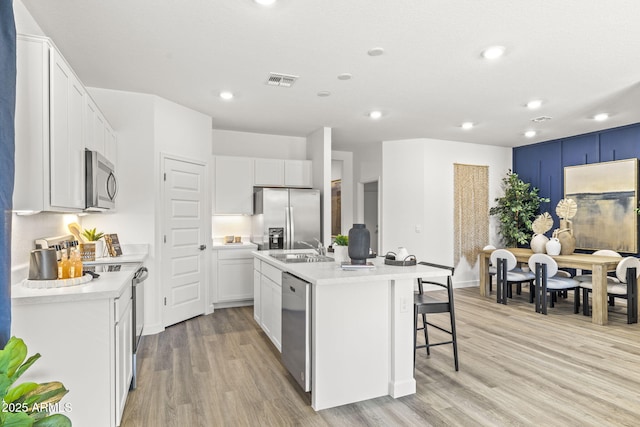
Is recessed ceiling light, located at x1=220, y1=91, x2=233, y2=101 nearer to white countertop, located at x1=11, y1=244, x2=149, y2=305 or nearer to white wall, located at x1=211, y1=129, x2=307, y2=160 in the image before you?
white wall, located at x1=211, y1=129, x2=307, y2=160

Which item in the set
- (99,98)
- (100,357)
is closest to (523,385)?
(100,357)

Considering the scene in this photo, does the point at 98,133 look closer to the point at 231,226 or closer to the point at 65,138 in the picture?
the point at 65,138

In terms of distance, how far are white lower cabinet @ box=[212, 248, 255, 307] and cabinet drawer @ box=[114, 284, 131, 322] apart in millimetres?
2572

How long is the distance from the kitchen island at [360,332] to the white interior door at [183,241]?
7.50ft

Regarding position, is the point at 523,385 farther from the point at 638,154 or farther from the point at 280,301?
the point at 638,154

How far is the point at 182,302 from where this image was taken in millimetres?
4609

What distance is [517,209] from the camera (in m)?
6.80

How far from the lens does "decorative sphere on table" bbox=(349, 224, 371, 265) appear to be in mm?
2900

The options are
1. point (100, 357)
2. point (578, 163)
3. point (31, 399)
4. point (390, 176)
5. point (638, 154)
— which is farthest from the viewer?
point (390, 176)

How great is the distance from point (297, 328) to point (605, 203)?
5743 millimetres

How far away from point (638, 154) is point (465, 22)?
4741 mm

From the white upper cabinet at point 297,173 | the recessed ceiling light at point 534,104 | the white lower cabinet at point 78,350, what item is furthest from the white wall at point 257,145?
the white lower cabinet at point 78,350

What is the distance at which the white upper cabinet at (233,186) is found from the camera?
552 centimetres

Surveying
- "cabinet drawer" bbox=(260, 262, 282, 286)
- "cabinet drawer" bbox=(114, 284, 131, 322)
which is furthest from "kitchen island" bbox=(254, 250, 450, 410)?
"cabinet drawer" bbox=(114, 284, 131, 322)
